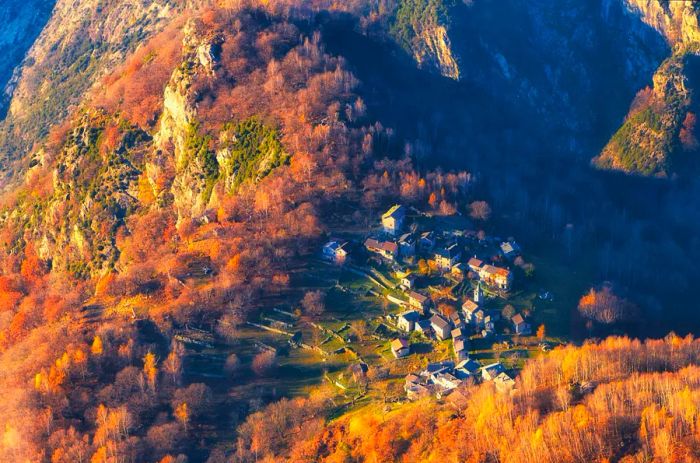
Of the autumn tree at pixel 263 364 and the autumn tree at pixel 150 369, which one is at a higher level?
the autumn tree at pixel 263 364

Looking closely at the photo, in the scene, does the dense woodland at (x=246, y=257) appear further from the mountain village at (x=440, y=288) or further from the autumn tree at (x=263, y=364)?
the mountain village at (x=440, y=288)

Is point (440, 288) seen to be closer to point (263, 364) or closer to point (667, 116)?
point (263, 364)

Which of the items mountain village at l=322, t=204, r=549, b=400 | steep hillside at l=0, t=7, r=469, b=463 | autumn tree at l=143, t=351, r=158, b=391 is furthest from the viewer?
autumn tree at l=143, t=351, r=158, b=391

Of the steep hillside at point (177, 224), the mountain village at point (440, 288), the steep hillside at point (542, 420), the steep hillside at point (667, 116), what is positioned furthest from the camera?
the steep hillside at point (667, 116)

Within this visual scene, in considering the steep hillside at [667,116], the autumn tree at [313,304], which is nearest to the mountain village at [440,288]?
the autumn tree at [313,304]

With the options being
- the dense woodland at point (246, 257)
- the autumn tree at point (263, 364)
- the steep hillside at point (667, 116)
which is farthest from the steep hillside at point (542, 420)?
the steep hillside at point (667, 116)

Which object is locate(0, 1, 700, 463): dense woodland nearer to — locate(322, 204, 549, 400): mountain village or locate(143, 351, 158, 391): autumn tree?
locate(143, 351, 158, 391): autumn tree

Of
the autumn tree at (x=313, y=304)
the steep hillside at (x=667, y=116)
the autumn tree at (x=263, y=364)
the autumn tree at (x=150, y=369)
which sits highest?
the steep hillside at (x=667, y=116)

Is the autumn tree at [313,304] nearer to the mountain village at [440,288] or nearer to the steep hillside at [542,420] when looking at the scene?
the mountain village at [440,288]

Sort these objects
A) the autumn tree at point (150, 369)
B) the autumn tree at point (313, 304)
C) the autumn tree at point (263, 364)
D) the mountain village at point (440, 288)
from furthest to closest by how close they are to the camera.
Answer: the autumn tree at point (313, 304), the autumn tree at point (263, 364), the autumn tree at point (150, 369), the mountain village at point (440, 288)

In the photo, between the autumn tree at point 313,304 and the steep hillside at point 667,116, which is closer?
the autumn tree at point 313,304

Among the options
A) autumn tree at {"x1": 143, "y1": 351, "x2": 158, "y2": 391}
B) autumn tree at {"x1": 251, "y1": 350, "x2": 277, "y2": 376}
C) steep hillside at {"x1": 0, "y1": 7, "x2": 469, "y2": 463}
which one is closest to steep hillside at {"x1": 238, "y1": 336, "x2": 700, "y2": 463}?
autumn tree at {"x1": 251, "y1": 350, "x2": 277, "y2": 376}
